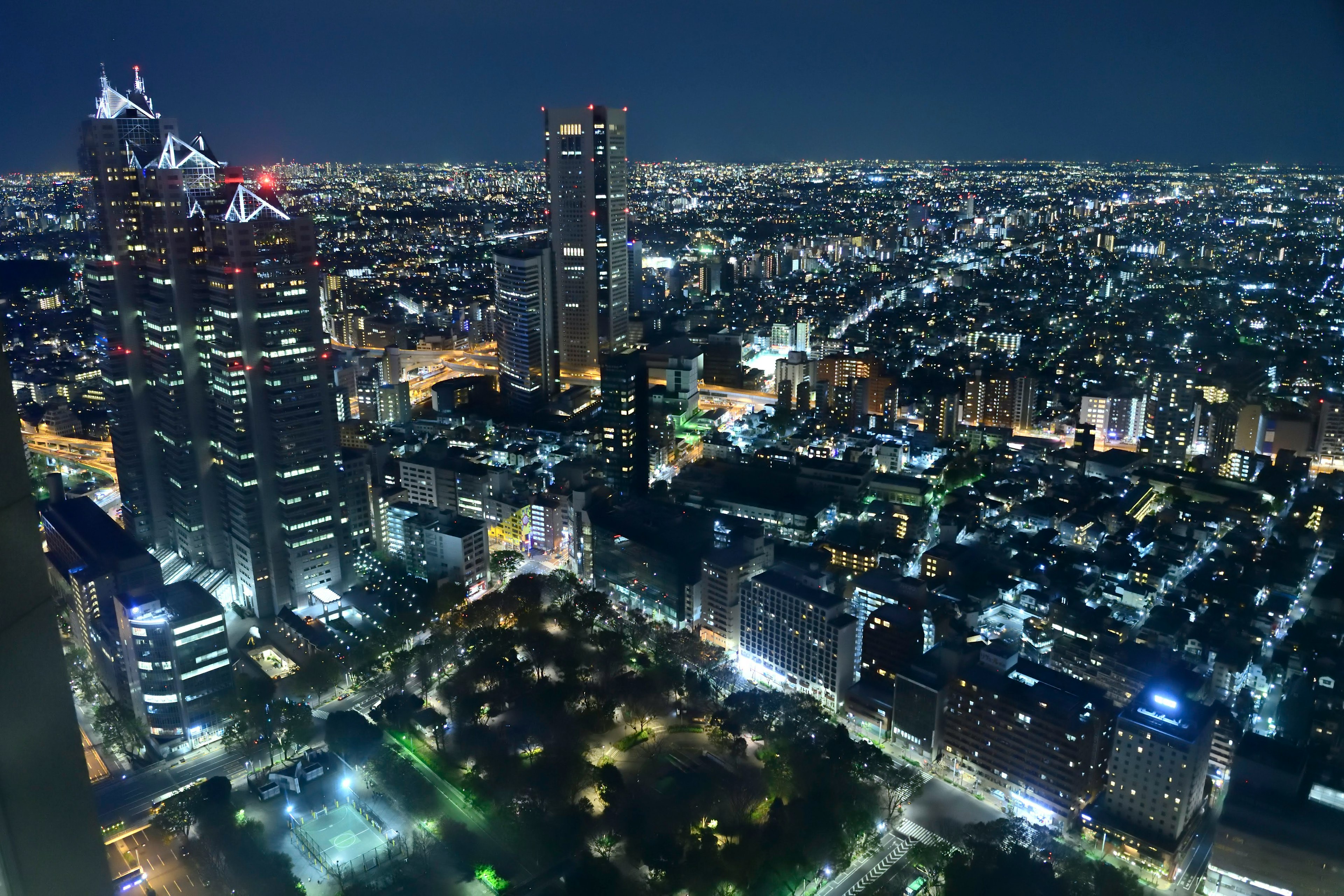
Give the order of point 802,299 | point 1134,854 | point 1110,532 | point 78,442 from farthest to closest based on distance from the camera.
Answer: point 802,299 → point 78,442 → point 1110,532 → point 1134,854

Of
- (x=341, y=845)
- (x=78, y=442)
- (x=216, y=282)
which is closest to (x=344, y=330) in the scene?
(x=78, y=442)

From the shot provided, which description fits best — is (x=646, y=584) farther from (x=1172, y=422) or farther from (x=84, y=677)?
(x=1172, y=422)

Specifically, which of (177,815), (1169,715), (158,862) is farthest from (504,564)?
(1169,715)

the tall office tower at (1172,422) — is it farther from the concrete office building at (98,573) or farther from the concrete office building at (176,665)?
the concrete office building at (98,573)

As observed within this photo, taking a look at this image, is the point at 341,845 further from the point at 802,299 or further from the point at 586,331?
the point at 802,299

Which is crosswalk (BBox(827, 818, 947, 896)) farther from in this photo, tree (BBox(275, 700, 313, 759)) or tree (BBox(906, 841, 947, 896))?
tree (BBox(275, 700, 313, 759))

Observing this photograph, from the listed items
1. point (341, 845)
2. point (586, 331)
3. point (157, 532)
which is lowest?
point (341, 845)
